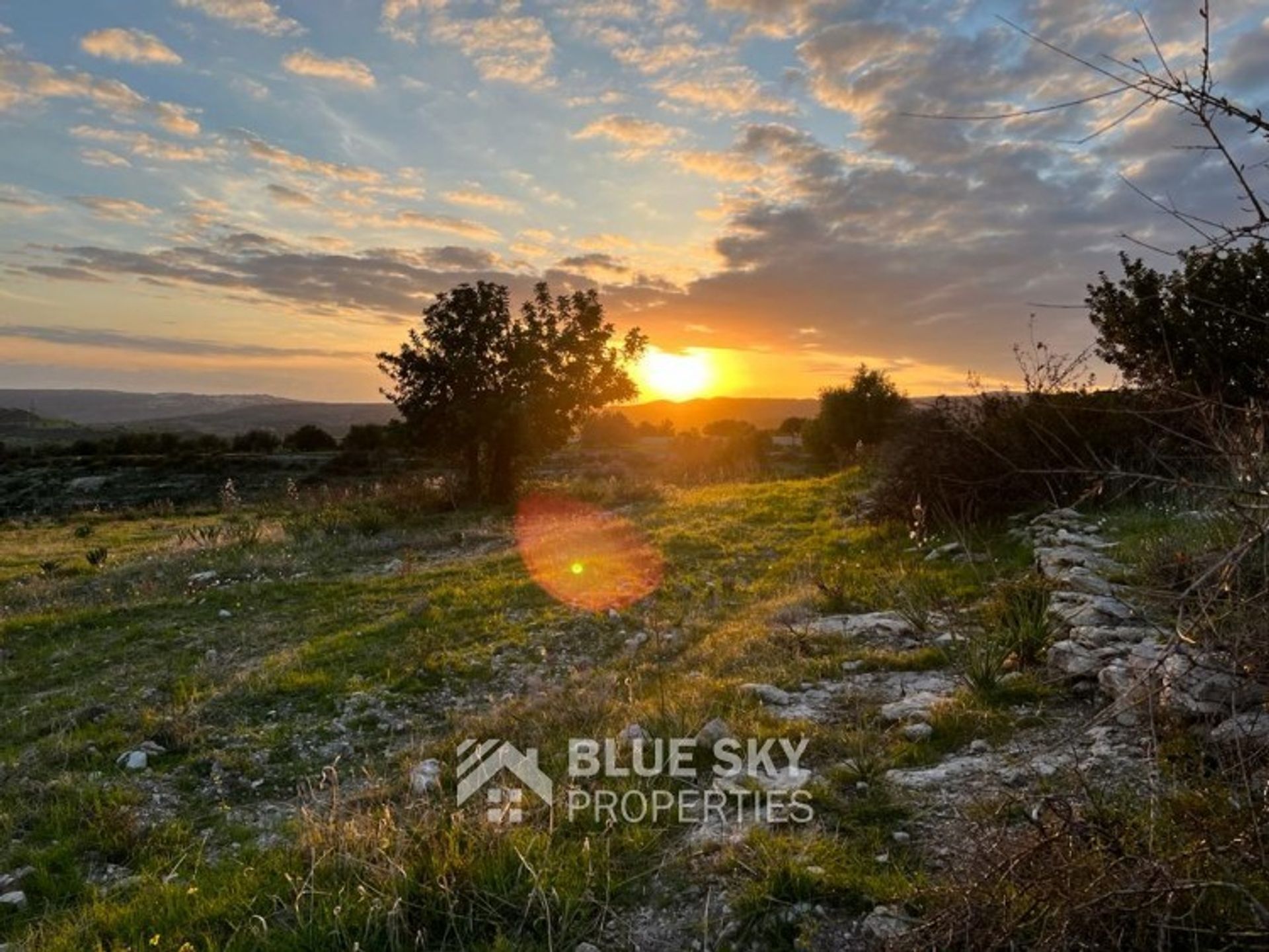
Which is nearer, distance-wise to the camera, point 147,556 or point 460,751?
point 460,751

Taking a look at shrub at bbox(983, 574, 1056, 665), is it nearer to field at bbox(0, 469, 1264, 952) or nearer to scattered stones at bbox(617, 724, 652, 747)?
field at bbox(0, 469, 1264, 952)

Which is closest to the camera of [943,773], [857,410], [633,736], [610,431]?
[943,773]

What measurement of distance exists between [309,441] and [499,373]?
35.9 m

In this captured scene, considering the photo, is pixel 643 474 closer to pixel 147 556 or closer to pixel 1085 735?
pixel 147 556

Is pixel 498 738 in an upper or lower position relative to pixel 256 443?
lower

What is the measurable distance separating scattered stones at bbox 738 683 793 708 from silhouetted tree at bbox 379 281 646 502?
1532 centimetres

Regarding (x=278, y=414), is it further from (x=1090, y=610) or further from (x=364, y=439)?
(x=1090, y=610)

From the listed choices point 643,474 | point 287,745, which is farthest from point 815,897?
point 643,474

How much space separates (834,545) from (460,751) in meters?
8.18

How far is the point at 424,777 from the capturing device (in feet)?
15.5

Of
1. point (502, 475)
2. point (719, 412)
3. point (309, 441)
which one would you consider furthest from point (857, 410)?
point (719, 412)

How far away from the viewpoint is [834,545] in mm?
12070

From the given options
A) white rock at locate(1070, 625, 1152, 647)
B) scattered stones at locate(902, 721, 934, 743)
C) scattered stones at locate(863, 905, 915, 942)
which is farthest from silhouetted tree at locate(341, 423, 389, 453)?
scattered stones at locate(863, 905, 915, 942)

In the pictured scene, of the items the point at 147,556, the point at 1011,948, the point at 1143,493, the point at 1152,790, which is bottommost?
the point at 147,556
